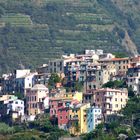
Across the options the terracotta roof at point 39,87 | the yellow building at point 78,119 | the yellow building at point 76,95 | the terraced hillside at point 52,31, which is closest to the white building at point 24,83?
the terracotta roof at point 39,87

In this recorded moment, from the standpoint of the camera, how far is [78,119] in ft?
423

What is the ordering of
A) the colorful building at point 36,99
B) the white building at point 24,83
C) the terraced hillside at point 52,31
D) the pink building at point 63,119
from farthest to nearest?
the terraced hillside at point 52,31 < the white building at point 24,83 < the colorful building at point 36,99 < the pink building at point 63,119

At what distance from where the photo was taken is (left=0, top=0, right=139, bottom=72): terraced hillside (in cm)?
18185

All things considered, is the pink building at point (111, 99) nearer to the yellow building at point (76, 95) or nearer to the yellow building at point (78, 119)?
the yellow building at point (78, 119)

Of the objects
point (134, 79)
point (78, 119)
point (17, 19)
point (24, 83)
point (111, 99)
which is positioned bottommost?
point (78, 119)

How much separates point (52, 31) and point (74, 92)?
57.3m

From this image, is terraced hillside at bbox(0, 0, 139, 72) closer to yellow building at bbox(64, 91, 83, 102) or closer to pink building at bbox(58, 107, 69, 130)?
yellow building at bbox(64, 91, 83, 102)

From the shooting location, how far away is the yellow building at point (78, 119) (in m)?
128

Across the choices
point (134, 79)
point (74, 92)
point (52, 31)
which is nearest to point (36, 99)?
point (74, 92)

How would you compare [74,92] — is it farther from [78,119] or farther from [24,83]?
[24,83]

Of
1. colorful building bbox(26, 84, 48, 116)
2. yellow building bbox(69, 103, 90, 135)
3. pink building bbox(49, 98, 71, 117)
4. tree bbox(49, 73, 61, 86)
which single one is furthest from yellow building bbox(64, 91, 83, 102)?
tree bbox(49, 73, 61, 86)

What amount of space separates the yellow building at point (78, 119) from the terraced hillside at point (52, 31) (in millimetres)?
45464

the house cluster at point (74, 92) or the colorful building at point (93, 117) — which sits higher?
the house cluster at point (74, 92)

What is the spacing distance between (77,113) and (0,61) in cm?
4709
